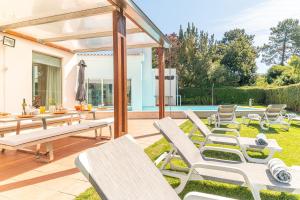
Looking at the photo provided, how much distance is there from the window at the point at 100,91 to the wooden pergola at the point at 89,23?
7729 millimetres

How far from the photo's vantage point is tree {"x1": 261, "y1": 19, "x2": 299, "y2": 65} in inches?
1671

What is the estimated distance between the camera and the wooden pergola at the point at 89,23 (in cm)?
551

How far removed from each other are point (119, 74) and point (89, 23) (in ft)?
8.89

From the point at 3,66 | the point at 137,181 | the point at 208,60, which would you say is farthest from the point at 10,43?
the point at 208,60

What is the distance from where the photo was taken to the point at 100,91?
17.0 metres

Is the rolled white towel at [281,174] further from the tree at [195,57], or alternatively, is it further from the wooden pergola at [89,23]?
the tree at [195,57]

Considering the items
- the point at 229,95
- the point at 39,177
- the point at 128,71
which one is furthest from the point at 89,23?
the point at 229,95

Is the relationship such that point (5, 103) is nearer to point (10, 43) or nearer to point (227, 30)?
point (10, 43)

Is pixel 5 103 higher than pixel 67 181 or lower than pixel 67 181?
higher

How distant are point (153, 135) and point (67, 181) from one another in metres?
4.25

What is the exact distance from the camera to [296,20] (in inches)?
1665

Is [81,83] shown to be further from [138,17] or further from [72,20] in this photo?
[138,17]

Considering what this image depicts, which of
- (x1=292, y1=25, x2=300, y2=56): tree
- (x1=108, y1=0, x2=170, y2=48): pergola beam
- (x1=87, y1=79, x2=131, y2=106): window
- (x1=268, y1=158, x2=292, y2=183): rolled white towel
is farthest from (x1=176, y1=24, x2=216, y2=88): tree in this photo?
(x1=268, y1=158, x2=292, y2=183): rolled white towel

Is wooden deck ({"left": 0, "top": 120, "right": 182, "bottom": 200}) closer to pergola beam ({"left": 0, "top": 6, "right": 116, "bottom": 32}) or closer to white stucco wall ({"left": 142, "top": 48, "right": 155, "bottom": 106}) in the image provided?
pergola beam ({"left": 0, "top": 6, "right": 116, "bottom": 32})
